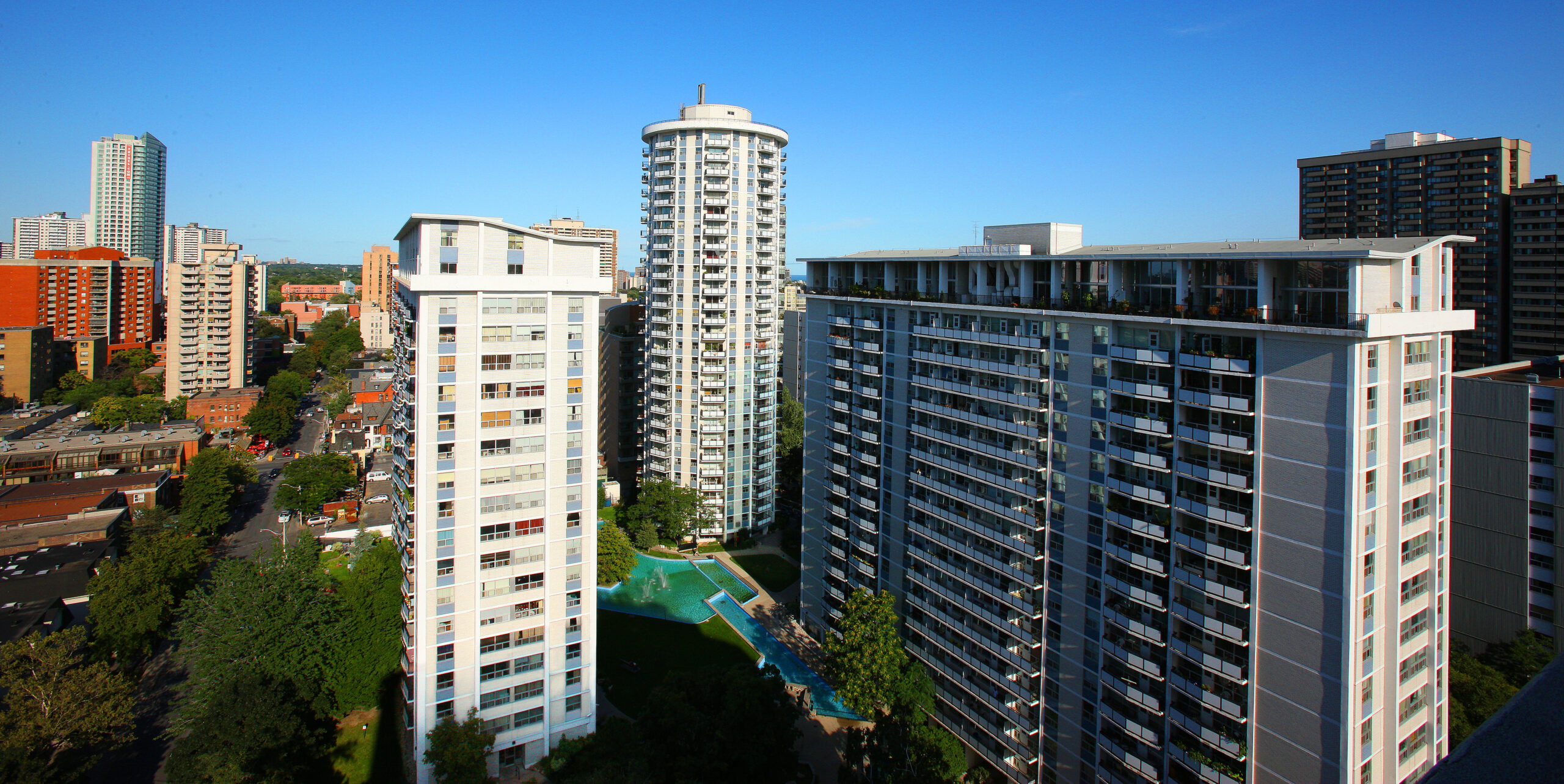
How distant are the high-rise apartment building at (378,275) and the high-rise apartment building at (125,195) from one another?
115 ft

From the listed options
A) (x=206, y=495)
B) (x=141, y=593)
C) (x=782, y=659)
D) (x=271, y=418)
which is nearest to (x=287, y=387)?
(x=271, y=418)

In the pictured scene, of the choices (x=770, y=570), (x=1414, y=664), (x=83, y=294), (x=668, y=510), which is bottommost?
(x=770, y=570)

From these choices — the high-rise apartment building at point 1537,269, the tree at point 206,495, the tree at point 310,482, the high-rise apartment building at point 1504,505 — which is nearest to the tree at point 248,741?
the tree at point 206,495

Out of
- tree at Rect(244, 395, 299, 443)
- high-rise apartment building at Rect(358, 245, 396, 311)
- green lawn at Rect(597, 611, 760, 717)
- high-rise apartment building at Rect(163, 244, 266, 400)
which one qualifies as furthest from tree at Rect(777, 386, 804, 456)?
high-rise apartment building at Rect(358, 245, 396, 311)

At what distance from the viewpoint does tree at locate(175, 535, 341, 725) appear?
30703 mm

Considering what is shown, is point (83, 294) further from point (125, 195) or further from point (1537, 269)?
point (1537, 269)

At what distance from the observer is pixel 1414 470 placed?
21250mm

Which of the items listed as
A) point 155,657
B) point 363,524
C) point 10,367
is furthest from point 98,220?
point 155,657

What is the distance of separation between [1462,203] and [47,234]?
685 feet

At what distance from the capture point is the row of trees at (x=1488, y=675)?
27.4 meters

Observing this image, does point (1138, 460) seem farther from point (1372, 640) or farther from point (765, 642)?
point (765, 642)

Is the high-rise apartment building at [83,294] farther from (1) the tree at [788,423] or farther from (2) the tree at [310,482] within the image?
(1) the tree at [788,423]

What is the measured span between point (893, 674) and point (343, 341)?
387ft

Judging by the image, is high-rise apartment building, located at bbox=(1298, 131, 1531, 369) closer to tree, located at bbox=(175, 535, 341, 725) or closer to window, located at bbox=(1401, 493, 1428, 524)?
window, located at bbox=(1401, 493, 1428, 524)
